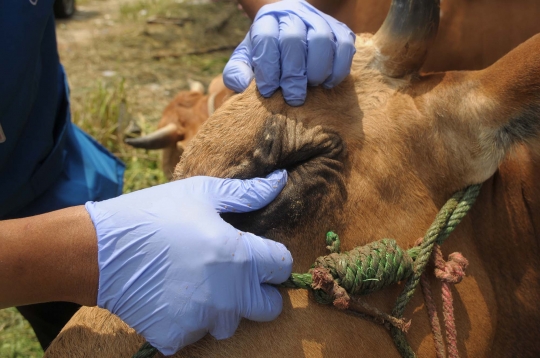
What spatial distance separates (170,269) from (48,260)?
347 mm

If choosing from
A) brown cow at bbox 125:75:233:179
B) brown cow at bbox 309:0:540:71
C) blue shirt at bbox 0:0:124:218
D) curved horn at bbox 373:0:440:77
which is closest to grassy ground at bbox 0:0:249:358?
brown cow at bbox 125:75:233:179

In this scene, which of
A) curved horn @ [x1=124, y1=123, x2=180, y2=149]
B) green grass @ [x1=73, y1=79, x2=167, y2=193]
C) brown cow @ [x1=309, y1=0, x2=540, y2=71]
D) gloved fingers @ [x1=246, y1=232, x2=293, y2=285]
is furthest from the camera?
green grass @ [x1=73, y1=79, x2=167, y2=193]

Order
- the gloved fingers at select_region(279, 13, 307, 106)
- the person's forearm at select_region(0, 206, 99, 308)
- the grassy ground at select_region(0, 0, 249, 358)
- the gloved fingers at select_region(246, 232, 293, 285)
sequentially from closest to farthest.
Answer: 1. the person's forearm at select_region(0, 206, 99, 308)
2. the gloved fingers at select_region(246, 232, 293, 285)
3. the gloved fingers at select_region(279, 13, 307, 106)
4. the grassy ground at select_region(0, 0, 249, 358)

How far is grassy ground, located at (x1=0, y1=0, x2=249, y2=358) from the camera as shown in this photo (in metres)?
6.30

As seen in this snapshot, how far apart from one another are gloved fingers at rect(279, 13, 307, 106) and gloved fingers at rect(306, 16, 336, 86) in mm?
27

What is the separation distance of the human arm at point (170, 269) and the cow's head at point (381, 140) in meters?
0.19

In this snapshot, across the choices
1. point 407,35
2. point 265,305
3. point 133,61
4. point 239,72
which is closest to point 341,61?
point 407,35

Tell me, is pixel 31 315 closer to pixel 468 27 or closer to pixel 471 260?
pixel 471 260

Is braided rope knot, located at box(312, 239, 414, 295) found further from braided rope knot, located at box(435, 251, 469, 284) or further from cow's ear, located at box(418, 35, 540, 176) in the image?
cow's ear, located at box(418, 35, 540, 176)

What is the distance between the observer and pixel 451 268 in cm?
180

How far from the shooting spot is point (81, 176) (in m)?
3.20

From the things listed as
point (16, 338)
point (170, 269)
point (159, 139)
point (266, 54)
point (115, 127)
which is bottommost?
point (16, 338)

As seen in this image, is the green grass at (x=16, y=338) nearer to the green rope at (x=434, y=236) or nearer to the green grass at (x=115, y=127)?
the green grass at (x=115, y=127)

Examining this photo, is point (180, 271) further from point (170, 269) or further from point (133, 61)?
point (133, 61)
